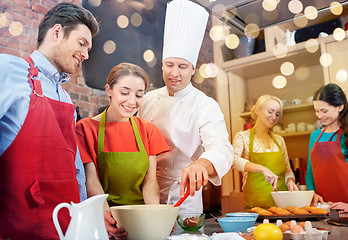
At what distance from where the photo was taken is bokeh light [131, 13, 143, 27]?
3.43m

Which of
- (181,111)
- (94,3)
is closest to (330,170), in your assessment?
(181,111)

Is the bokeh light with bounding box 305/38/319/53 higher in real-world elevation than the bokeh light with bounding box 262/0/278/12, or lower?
lower

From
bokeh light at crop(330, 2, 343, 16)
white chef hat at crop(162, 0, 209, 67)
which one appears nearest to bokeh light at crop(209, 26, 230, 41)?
bokeh light at crop(330, 2, 343, 16)

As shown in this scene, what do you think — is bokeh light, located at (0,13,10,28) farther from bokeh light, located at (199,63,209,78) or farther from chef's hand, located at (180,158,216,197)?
bokeh light, located at (199,63,209,78)

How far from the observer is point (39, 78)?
1210mm

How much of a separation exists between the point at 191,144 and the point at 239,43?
2.57m

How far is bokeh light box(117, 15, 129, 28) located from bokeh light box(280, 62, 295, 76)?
181 cm

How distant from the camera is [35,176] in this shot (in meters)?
1.07

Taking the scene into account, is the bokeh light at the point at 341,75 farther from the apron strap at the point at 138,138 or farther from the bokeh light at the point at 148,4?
the apron strap at the point at 138,138

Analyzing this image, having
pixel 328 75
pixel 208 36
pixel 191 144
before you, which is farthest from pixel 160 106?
pixel 208 36

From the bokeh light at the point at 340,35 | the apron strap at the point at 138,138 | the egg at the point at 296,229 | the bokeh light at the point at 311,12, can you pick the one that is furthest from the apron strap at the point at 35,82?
the bokeh light at the point at 311,12

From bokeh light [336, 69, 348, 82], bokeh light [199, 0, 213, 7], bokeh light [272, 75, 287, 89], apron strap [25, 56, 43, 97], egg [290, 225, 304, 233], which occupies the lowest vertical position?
egg [290, 225, 304, 233]

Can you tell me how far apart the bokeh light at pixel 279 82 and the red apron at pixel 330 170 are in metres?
1.31

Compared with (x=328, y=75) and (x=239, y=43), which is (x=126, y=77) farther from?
(x=239, y=43)
